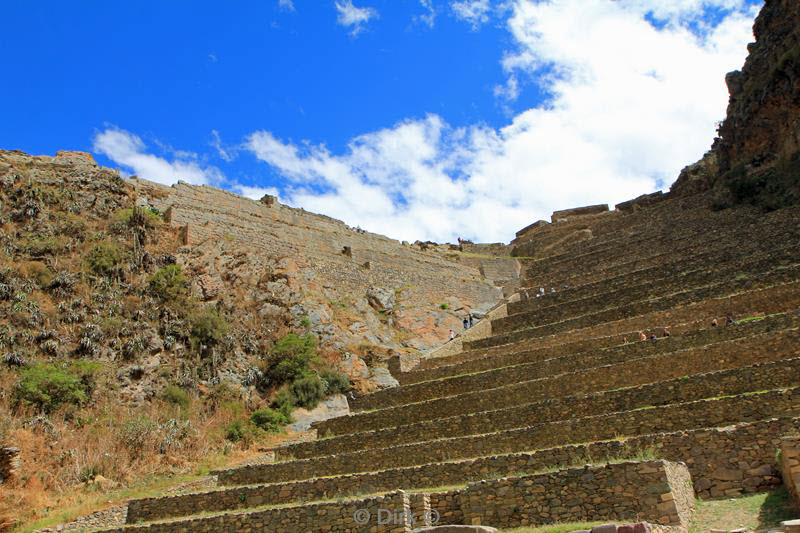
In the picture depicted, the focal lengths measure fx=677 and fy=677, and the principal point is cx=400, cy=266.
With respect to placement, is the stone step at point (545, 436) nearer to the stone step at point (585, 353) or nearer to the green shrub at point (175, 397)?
the stone step at point (585, 353)

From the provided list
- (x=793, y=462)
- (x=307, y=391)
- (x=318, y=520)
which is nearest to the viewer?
(x=793, y=462)

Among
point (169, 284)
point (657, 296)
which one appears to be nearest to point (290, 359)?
point (169, 284)

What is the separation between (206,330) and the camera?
71.2 ft

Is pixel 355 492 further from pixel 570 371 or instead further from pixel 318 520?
pixel 570 371

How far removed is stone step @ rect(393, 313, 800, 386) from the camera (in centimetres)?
1461

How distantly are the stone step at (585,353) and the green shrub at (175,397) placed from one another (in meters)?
6.21

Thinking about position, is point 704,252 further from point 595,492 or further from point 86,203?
point 86,203

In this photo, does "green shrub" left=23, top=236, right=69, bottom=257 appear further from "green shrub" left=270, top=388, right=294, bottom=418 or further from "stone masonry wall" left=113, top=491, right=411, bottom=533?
"stone masonry wall" left=113, top=491, right=411, bottom=533

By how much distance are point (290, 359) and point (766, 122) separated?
24298mm

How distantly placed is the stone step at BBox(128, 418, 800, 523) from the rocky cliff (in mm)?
19430

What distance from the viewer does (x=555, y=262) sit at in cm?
3312

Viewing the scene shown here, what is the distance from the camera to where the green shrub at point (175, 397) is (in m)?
19.3

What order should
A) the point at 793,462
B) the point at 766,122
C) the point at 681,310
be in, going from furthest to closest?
1. the point at 766,122
2. the point at 681,310
3. the point at 793,462

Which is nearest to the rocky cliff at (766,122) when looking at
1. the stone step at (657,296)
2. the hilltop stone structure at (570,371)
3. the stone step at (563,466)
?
the hilltop stone structure at (570,371)
